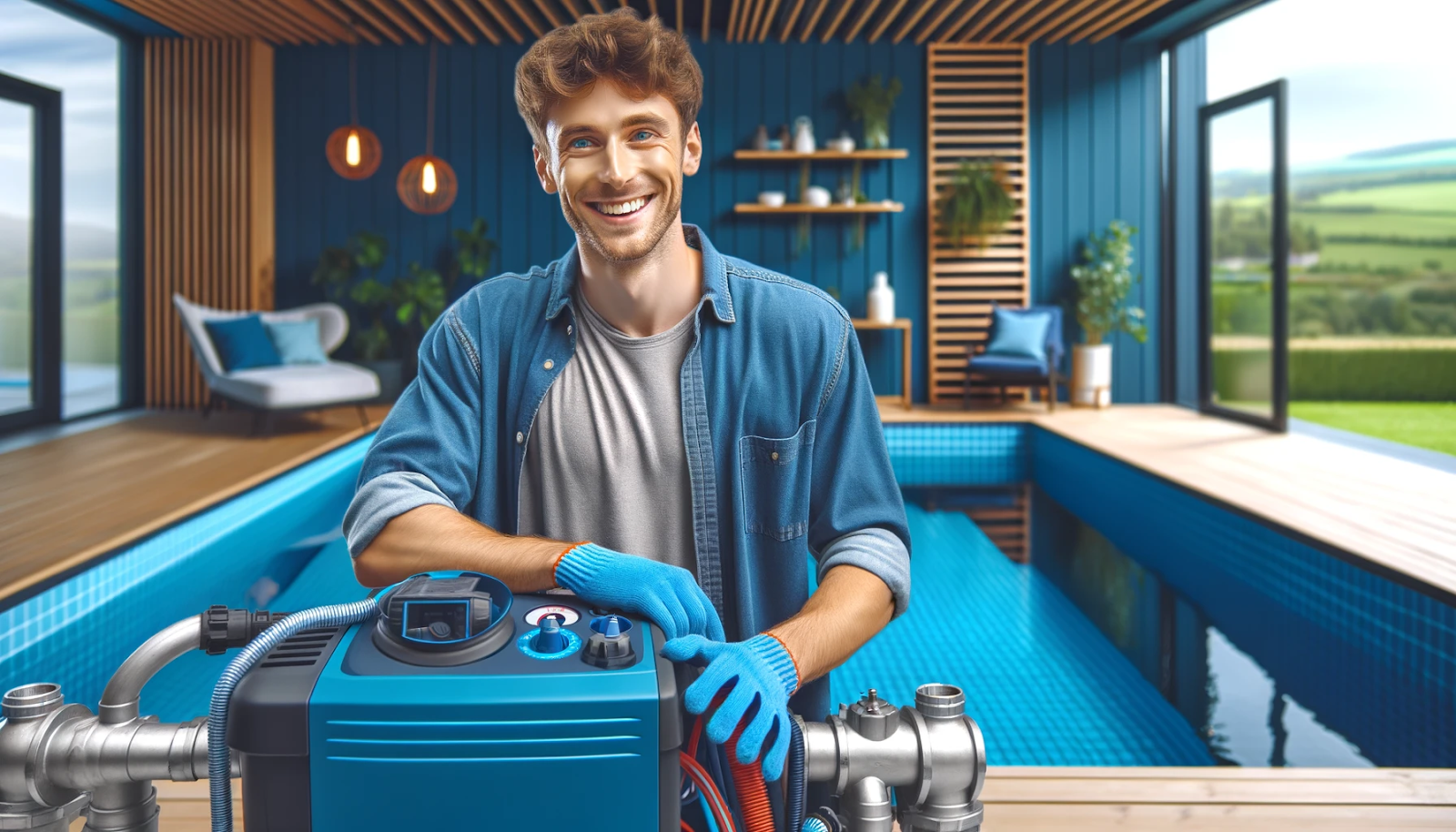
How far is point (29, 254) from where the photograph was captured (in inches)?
263

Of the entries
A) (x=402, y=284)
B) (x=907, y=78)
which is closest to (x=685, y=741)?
(x=402, y=284)

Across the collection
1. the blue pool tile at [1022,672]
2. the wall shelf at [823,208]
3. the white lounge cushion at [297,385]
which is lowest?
the blue pool tile at [1022,672]

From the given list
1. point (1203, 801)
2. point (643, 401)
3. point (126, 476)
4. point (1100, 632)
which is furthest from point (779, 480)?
point (126, 476)

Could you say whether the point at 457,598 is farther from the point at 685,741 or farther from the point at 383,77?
the point at 383,77

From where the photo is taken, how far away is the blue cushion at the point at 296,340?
6863mm

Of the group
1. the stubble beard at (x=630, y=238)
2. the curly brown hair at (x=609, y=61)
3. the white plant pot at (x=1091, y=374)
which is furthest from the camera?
the white plant pot at (x=1091, y=374)

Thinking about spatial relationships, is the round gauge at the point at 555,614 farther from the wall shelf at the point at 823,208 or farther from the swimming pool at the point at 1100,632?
the wall shelf at the point at 823,208

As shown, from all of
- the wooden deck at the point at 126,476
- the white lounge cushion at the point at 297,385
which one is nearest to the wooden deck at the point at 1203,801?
the wooden deck at the point at 126,476

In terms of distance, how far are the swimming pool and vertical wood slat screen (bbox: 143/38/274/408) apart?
10.8 ft

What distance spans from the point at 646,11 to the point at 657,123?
6424 millimetres

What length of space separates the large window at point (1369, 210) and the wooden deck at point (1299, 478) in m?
4.11

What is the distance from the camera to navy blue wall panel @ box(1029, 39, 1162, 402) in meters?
8.20

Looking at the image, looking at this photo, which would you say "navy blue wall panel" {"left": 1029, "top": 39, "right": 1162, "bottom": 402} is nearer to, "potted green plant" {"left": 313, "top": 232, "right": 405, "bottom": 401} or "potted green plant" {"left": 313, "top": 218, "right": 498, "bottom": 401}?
"potted green plant" {"left": 313, "top": 218, "right": 498, "bottom": 401}

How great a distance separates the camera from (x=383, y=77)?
26.9 feet
